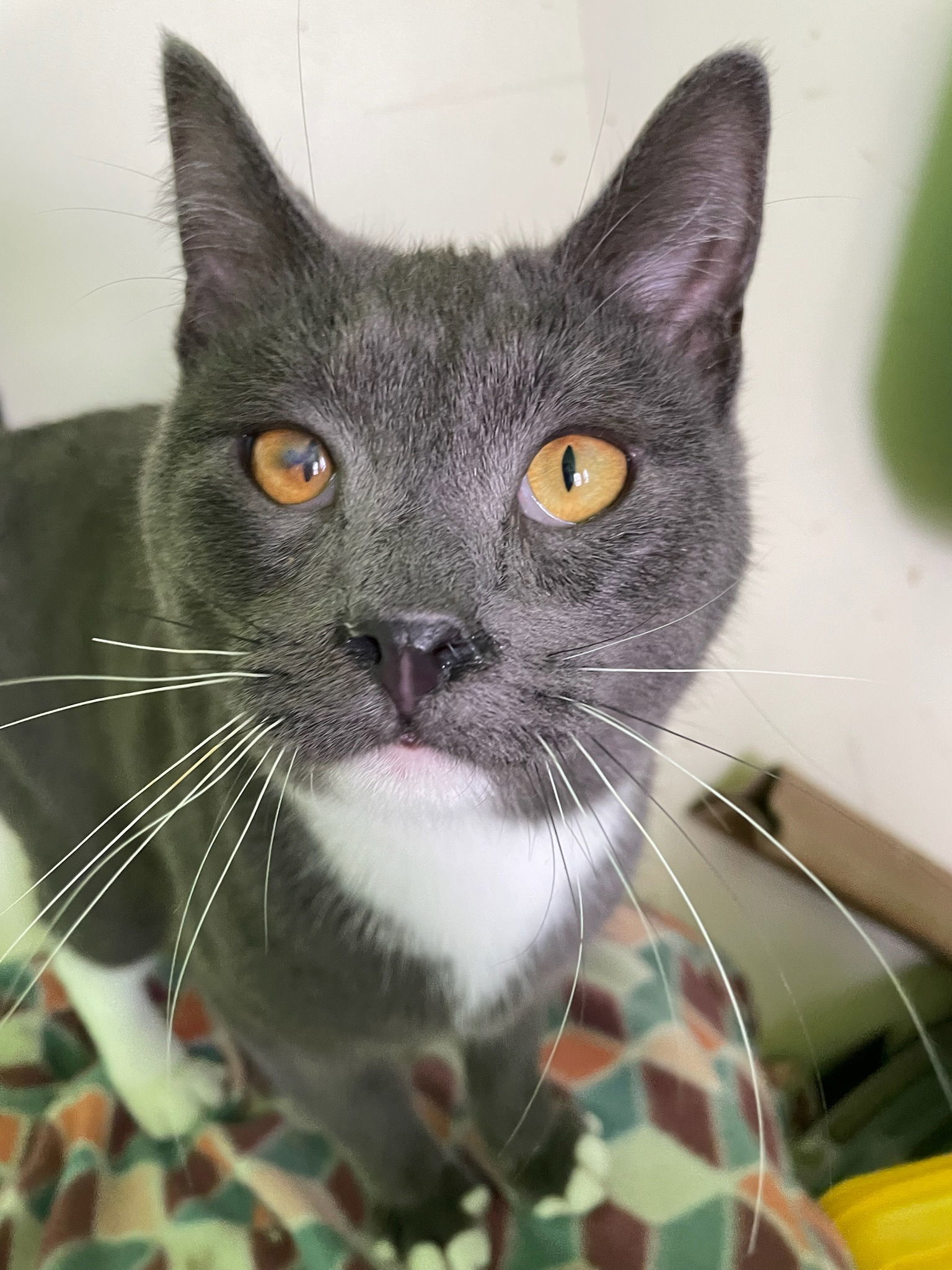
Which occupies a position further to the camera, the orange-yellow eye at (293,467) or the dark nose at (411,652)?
the orange-yellow eye at (293,467)

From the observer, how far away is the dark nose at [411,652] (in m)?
0.42

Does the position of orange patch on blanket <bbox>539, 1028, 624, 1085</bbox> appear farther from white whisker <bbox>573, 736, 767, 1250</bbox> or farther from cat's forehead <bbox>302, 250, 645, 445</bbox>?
cat's forehead <bbox>302, 250, 645, 445</bbox>

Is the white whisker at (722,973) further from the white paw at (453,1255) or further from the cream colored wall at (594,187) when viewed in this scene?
the white paw at (453,1255)

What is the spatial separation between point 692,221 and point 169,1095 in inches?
36.7

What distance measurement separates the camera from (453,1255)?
739 mm

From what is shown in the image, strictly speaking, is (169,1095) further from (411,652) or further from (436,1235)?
(411,652)

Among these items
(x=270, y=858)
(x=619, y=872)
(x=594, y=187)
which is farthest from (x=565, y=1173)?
(x=594, y=187)

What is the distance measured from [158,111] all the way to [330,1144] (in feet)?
3.10

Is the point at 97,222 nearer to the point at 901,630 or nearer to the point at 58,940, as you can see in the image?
the point at 58,940

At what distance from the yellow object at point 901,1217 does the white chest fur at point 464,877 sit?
575 mm

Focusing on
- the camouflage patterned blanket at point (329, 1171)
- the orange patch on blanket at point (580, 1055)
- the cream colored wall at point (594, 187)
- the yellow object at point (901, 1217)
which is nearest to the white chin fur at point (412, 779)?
the cream colored wall at point (594, 187)

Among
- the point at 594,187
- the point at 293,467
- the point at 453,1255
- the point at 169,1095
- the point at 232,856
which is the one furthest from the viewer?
the point at 594,187

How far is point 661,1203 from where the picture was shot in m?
0.80

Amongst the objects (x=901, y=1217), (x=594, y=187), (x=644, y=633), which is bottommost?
(x=901, y=1217)
